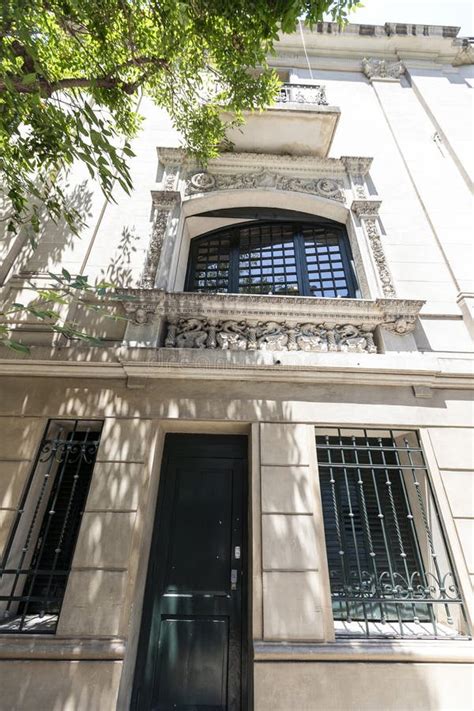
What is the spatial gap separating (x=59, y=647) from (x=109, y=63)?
22.3 ft

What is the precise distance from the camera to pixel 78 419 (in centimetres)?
425

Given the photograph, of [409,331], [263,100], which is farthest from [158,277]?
[409,331]

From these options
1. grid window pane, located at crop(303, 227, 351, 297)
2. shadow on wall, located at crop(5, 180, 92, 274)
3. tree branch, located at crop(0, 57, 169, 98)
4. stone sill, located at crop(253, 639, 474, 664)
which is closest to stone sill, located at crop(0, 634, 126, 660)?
stone sill, located at crop(253, 639, 474, 664)

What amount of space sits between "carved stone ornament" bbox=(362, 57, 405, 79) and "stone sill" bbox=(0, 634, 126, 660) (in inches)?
488

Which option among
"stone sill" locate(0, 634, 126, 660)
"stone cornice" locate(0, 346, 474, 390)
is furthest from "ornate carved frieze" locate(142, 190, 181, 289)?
"stone sill" locate(0, 634, 126, 660)

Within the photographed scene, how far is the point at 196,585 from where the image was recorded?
386cm

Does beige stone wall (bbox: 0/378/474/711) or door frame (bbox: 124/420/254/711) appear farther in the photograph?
door frame (bbox: 124/420/254/711)

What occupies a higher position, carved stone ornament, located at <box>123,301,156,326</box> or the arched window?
the arched window

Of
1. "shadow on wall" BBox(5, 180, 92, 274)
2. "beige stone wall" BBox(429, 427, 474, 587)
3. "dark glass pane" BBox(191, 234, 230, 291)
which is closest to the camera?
"beige stone wall" BBox(429, 427, 474, 587)

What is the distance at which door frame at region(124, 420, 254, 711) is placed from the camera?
331 centimetres

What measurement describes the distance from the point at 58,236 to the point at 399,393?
5.97 meters

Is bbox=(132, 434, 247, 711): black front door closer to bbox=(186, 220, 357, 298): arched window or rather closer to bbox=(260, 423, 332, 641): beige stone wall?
bbox=(260, 423, 332, 641): beige stone wall

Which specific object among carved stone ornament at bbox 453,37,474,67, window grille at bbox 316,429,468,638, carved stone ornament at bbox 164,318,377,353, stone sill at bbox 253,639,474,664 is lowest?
stone sill at bbox 253,639,474,664

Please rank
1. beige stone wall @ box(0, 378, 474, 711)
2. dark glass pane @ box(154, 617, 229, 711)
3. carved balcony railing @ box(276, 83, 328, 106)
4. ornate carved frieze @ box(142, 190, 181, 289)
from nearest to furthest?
beige stone wall @ box(0, 378, 474, 711), dark glass pane @ box(154, 617, 229, 711), ornate carved frieze @ box(142, 190, 181, 289), carved balcony railing @ box(276, 83, 328, 106)
